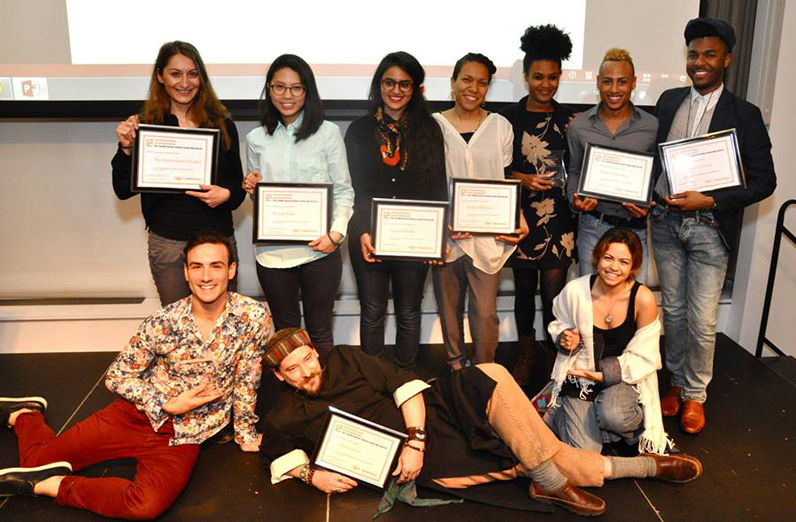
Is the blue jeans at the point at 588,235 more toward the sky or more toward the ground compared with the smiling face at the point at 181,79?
more toward the ground

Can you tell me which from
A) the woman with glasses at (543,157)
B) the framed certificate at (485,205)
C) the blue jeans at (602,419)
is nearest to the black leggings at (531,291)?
the woman with glasses at (543,157)

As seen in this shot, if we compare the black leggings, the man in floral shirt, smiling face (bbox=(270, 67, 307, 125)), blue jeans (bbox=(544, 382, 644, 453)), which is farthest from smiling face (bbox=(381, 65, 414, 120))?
blue jeans (bbox=(544, 382, 644, 453))

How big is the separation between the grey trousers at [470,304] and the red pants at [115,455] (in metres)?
1.42

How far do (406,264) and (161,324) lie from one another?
121 cm

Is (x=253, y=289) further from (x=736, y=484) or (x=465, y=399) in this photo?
(x=736, y=484)

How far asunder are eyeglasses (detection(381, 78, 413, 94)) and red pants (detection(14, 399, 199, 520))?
1.81 meters

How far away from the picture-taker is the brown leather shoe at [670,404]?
3422 mm

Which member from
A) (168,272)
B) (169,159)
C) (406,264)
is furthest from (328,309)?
(169,159)

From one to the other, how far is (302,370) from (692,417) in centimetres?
199

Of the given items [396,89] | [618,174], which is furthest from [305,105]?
[618,174]

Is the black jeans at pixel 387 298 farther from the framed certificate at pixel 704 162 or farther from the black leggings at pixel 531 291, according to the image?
the framed certificate at pixel 704 162

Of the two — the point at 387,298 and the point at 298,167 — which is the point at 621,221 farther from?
the point at 298,167

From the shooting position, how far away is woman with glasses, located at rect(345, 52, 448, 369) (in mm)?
3084

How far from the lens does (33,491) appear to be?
2.75 metres
